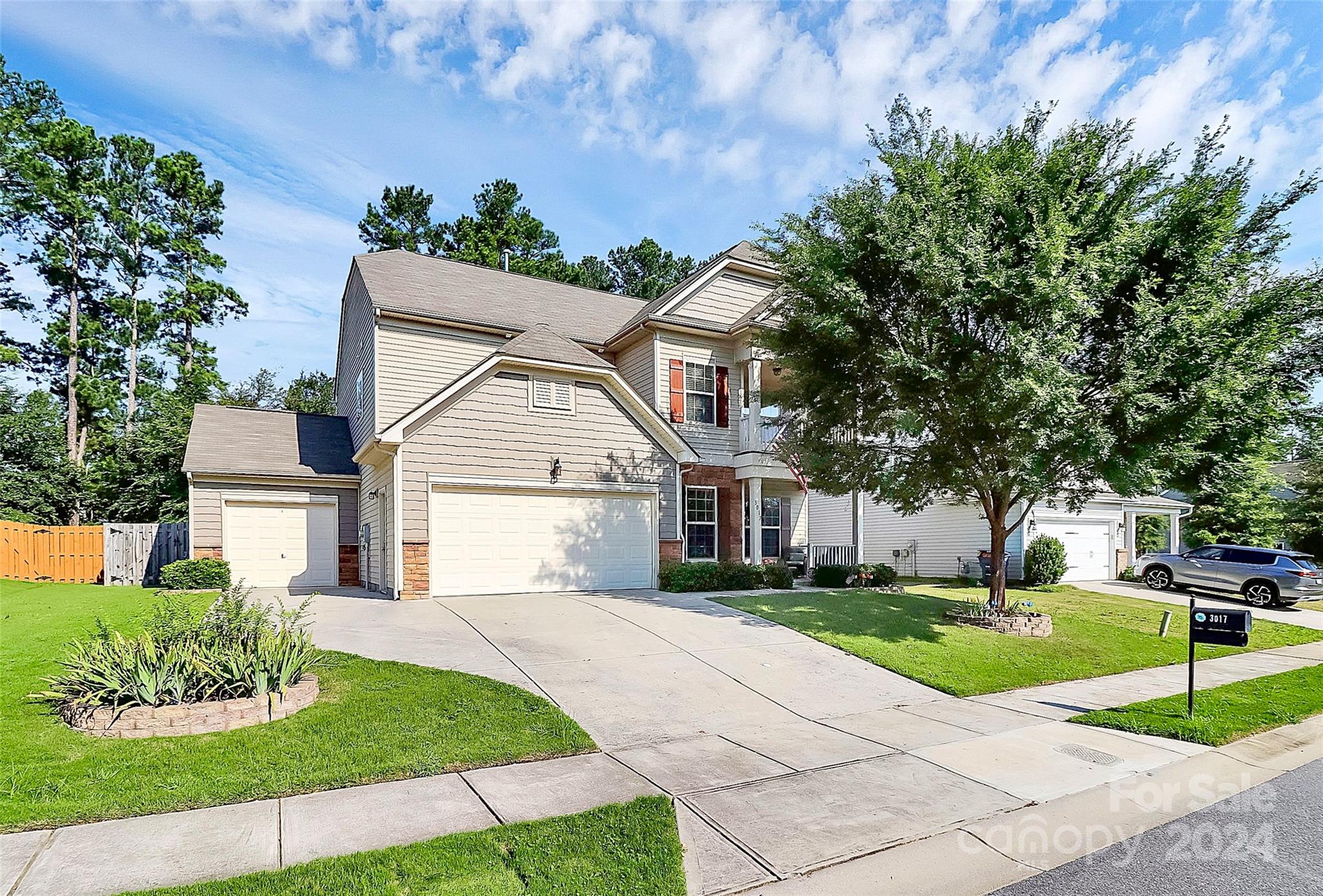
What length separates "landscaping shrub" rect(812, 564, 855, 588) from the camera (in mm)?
17516

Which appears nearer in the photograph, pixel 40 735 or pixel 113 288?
pixel 40 735

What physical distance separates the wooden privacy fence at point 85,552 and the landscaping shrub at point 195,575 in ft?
10.8

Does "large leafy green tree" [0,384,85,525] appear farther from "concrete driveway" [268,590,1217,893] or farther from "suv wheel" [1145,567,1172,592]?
"suv wheel" [1145,567,1172,592]

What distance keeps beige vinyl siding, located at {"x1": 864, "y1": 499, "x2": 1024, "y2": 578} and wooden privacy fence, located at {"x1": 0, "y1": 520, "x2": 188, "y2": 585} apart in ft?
63.2

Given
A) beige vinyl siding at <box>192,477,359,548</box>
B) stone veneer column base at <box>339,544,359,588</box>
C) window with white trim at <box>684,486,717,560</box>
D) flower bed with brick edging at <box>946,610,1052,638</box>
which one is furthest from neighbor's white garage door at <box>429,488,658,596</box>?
flower bed with brick edging at <box>946,610,1052,638</box>

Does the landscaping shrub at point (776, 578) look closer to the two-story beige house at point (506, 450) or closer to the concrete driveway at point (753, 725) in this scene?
the two-story beige house at point (506, 450)

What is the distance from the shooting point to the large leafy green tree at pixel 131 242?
30188 millimetres

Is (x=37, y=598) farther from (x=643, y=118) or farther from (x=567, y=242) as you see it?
(x=567, y=242)

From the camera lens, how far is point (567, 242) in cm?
4259

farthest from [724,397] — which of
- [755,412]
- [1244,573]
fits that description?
[1244,573]

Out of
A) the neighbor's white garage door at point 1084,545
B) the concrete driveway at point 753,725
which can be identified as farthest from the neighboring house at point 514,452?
the concrete driveway at point 753,725

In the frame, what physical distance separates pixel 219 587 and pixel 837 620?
13305 millimetres

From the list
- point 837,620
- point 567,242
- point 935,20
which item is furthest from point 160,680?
point 567,242

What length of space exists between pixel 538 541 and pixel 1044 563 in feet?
49.3
